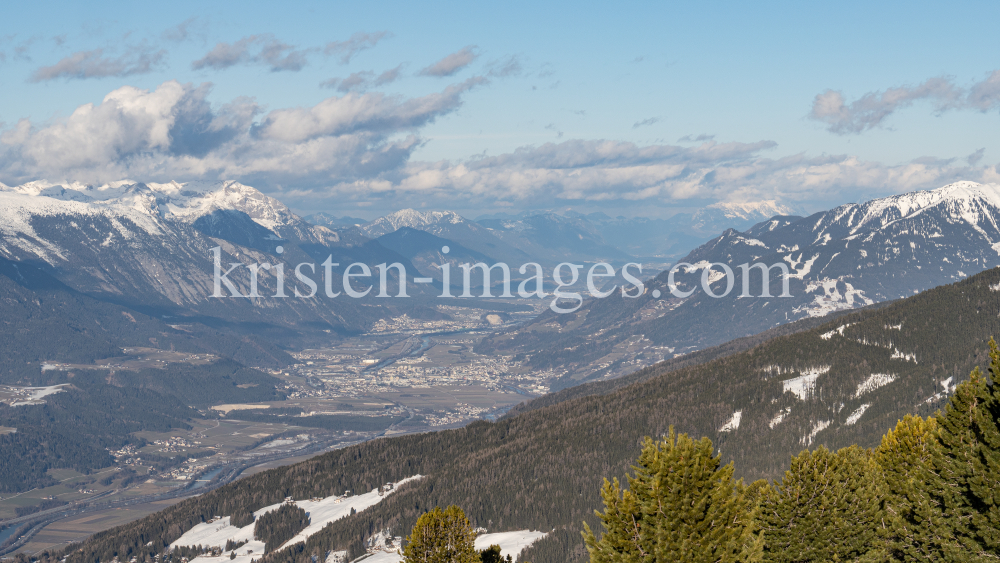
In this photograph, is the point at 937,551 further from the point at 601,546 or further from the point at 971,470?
the point at 601,546

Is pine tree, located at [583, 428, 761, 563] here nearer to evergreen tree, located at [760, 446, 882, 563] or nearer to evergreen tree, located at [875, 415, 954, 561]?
evergreen tree, located at [760, 446, 882, 563]

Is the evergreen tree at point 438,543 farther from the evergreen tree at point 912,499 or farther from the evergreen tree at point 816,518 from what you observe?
the evergreen tree at point 912,499

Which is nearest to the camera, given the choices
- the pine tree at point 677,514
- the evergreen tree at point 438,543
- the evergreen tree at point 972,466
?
the pine tree at point 677,514

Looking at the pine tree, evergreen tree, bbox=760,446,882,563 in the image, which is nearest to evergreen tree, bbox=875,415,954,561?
evergreen tree, bbox=760,446,882,563

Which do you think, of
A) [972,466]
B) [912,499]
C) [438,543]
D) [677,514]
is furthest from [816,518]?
[438,543]

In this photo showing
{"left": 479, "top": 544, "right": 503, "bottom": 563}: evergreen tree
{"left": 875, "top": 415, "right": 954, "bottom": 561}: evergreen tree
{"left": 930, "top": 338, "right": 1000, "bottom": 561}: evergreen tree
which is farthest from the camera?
{"left": 479, "top": 544, "right": 503, "bottom": 563}: evergreen tree

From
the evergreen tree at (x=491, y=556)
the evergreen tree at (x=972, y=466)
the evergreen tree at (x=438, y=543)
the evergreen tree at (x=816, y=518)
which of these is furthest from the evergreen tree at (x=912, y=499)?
the evergreen tree at (x=438, y=543)

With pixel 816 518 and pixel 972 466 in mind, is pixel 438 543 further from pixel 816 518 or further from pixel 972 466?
pixel 972 466
